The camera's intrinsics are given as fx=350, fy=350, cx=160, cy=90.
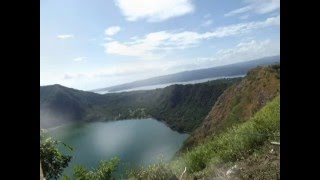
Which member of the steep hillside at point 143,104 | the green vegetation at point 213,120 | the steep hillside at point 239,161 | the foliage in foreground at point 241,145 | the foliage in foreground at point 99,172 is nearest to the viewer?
the steep hillside at point 239,161

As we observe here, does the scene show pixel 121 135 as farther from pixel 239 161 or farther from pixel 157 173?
pixel 157 173

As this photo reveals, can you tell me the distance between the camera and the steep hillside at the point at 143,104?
1308 inches

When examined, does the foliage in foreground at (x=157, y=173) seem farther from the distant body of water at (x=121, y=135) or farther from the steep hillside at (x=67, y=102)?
the steep hillside at (x=67, y=102)

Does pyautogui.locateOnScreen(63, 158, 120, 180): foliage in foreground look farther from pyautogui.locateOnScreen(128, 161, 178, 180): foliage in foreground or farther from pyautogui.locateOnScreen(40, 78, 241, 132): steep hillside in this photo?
pyautogui.locateOnScreen(40, 78, 241, 132): steep hillside

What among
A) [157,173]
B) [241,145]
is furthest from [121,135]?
[157,173]

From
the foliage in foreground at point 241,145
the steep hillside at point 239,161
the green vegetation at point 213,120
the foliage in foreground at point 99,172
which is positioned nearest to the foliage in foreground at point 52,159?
the green vegetation at point 213,120

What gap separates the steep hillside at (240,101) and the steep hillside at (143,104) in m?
2.24

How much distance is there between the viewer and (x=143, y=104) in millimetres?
40438

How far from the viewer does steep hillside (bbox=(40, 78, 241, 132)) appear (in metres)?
33.2
